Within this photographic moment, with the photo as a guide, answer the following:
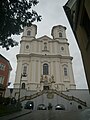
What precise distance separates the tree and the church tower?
30.6m

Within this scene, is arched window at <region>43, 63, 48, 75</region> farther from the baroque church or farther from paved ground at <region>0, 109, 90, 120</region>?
paved ground at <region>0, 109, 90, 120</region>

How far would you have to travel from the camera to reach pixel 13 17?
10.4 meters

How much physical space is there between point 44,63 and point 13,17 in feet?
135

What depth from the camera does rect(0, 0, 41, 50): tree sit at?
950 centimetres

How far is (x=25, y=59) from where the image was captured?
168 feet

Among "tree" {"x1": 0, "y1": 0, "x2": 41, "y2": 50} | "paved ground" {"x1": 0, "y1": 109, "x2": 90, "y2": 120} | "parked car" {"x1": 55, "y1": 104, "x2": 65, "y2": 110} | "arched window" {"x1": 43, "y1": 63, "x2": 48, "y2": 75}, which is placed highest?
"arched window" {"x1": 43, "y1": 63, "x2": 48, "y2": 75}

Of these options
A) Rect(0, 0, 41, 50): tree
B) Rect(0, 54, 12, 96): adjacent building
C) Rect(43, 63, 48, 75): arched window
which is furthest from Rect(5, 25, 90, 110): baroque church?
Rect(0, 0, 41, 50): tree

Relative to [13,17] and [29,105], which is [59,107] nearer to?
[29,105]

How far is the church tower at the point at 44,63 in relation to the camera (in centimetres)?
4494

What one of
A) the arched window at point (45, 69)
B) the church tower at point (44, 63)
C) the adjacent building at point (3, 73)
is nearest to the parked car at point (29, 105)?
the adjacent building at point (3, 73)

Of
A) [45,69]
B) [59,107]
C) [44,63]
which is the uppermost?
[44,63]

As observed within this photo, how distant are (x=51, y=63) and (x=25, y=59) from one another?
983cm

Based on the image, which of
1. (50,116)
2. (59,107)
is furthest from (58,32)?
(50,116)

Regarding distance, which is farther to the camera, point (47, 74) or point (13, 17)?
point (47, 74)
